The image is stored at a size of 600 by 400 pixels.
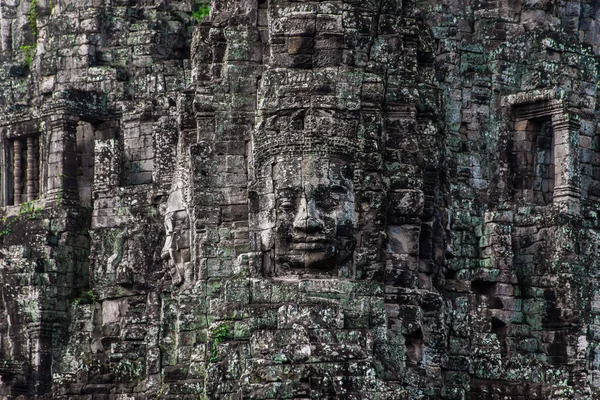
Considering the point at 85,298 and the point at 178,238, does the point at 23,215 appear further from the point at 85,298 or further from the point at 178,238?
the point at 178,238

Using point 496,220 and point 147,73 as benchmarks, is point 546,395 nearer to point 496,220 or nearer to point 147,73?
point 496,220

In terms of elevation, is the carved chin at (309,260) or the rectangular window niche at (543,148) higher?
the rectangular window niche at (543,148)

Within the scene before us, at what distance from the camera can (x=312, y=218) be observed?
54156mm

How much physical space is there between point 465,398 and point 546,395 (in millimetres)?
4574

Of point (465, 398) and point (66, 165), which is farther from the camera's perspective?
point (66, 165)

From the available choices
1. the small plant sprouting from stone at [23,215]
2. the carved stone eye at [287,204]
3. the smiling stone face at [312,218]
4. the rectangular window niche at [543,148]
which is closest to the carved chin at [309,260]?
the smiling stone face at [312,218]

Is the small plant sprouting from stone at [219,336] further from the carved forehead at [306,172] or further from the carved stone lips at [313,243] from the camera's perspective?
the carved forehead at [306,172]

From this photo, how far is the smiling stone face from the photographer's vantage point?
54.2 metres

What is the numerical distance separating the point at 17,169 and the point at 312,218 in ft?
56.7

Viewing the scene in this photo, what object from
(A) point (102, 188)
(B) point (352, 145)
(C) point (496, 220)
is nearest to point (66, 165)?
(A) point (102, 188)

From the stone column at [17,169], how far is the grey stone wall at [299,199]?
0.06 m

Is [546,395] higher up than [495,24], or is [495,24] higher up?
[495,24]

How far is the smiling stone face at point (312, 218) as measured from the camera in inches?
2135

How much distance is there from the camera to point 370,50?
5628 centimetres
